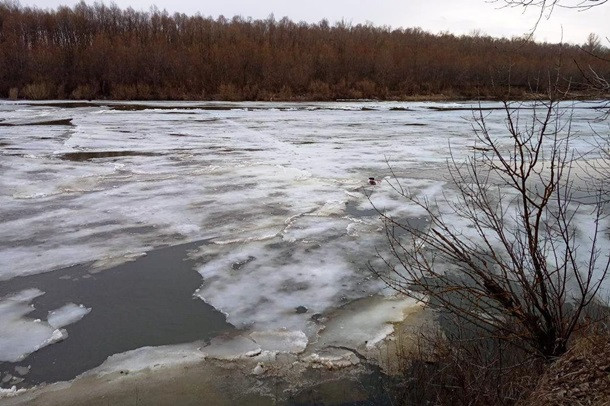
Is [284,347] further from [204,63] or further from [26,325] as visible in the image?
[204,63]

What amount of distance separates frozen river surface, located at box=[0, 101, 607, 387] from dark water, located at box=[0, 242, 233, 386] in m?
0.02

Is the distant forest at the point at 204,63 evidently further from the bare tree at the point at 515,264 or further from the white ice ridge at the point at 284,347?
the white ice ridge at the point at 284,347

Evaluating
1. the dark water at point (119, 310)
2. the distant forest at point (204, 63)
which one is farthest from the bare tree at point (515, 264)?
the distant forest at point (204, 63)

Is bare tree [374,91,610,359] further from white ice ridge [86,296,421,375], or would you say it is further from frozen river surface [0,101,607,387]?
frozen river surface [0,101,607,387]

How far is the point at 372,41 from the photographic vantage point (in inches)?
2108

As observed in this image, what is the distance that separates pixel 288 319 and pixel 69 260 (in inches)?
119

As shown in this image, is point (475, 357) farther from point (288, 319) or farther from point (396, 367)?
point (288, 319)

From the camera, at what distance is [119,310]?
523 cm

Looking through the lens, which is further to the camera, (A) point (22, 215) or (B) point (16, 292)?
(A) point (22, 215)

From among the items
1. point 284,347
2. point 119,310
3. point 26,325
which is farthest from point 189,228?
point 284,347

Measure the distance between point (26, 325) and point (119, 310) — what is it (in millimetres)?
837

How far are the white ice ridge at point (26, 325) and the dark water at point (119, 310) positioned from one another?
0.26ft

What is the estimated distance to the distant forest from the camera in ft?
113

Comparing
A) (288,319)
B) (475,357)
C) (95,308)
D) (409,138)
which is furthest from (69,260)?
(409,138)
